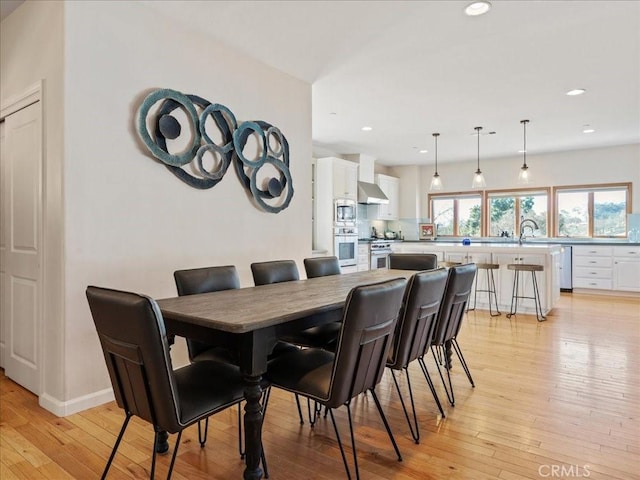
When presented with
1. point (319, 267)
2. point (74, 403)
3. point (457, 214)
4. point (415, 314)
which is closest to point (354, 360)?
point (415, 314)

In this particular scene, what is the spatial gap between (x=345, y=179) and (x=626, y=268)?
472 centimetres

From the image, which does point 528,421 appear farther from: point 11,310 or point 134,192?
point 11,310

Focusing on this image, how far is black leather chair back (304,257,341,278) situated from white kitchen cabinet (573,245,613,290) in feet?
18.0

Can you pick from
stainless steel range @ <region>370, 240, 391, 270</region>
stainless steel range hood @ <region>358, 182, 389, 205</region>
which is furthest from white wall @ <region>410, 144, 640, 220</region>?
stainless steel range @ <region>370, 240, 391, 270</region>

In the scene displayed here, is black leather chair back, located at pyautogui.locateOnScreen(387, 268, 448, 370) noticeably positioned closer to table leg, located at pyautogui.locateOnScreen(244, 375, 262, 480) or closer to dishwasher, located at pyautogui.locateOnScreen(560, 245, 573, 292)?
table leg, located at pyautogui.locateOnScreen(244, 375, 262, 480)

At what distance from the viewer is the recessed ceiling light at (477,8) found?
2.80 m

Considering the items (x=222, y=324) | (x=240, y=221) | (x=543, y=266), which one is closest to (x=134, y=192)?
(x=240, y=221)

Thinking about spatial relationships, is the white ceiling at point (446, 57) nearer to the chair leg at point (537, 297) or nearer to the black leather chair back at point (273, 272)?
the black leather chair back at point (273, 272)

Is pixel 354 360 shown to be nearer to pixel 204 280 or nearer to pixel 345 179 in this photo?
pixel 204 280

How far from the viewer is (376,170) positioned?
8867 mm

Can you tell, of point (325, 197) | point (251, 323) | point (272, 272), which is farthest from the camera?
point (325, 197)

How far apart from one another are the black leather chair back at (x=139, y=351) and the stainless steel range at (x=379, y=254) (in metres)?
Result: 6.11

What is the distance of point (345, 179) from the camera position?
700cm

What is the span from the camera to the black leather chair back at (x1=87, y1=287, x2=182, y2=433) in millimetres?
1442
